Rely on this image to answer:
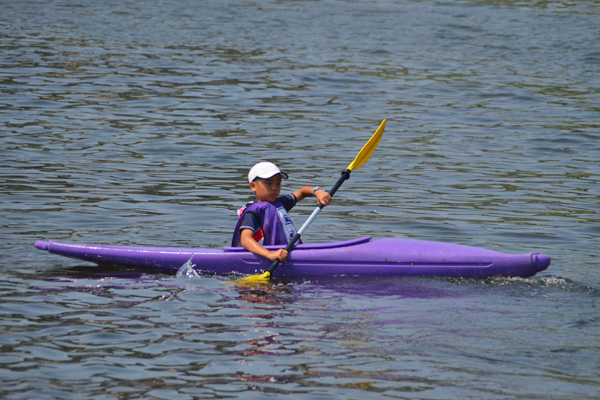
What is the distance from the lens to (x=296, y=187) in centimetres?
917

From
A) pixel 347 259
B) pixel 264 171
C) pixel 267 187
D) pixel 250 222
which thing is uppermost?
pixel 264 171

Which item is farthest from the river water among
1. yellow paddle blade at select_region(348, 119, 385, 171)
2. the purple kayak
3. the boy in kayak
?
yellow paddle blade at select_region(348, 119, 385, 171)

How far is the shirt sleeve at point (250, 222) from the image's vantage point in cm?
611

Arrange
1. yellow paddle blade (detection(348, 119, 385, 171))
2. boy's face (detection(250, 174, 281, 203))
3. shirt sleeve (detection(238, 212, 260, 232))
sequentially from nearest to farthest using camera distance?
1. shirt sleeve (detection(238, 212, 260, 232))
2. boy's face (detection(250, 174, 281, 203))
3. yellow paddle blade (detection(348, 119, 385, 171))

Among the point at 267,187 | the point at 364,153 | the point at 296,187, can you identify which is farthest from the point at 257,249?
the point at 296,187

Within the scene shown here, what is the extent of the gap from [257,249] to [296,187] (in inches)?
127

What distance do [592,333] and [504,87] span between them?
11.5m

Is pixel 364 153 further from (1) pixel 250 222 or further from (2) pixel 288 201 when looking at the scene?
(1) pixel 250 222

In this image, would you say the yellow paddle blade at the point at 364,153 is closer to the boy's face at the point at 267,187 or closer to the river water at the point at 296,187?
the river water at the point at 296,187

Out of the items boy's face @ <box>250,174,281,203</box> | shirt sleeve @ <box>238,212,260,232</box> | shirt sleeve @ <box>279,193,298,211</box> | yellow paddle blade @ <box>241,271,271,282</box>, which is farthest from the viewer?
shirt sleeve @ <box>279,193,298,211</box>

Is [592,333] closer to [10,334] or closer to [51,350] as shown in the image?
[51,350]

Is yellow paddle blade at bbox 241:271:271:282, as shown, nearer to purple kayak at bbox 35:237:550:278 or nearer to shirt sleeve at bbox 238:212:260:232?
purple kayak at bbox 35:237:550:278

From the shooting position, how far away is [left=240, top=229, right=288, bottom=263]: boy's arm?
234 inches

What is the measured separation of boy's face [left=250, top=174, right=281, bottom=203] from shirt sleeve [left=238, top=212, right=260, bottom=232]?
21 centimetres
